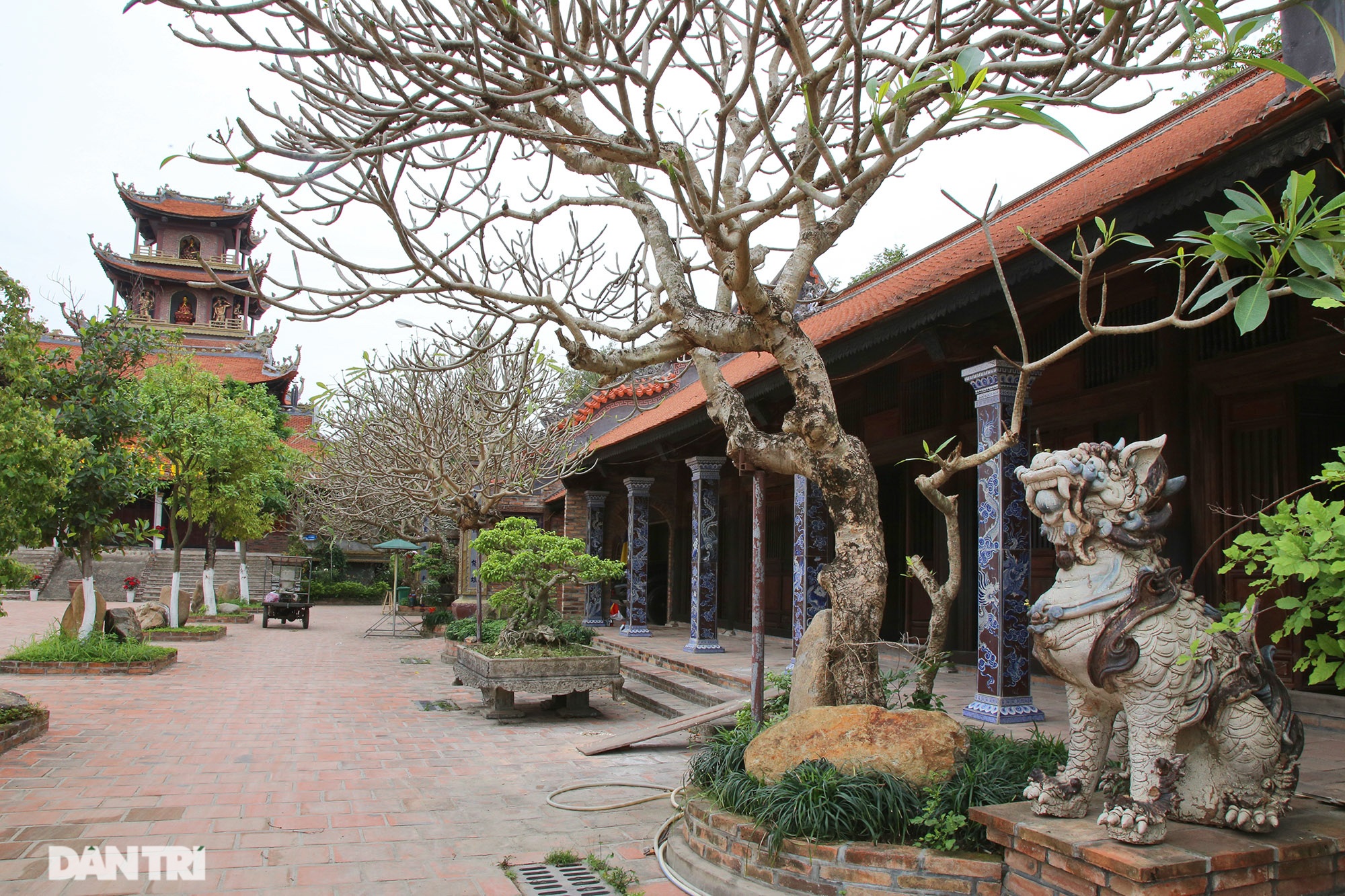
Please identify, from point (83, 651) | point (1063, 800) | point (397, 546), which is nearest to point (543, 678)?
point (1063, 800)

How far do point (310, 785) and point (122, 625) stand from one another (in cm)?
805

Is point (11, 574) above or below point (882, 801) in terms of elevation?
above

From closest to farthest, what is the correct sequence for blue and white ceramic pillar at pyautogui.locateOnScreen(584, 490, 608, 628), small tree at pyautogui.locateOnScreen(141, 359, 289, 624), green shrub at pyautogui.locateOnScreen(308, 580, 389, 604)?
small tree at pyautogui.locateOnScreen(141, 359, 289, 624)
blue and white ceramic pillar at pyautogui.locateOnScreen(584, 490, 608, 628)
green shrub at pyautogui.locateOnScreen(308, 580, 389, 604)

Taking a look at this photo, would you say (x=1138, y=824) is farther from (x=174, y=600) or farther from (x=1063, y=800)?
(x=174, y=600)

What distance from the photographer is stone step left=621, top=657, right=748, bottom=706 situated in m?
8.52

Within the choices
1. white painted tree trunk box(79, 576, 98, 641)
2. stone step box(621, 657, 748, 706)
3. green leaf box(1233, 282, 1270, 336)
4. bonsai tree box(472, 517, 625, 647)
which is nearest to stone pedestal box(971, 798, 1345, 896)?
green leaf box(1233, 282, 1270, 336)

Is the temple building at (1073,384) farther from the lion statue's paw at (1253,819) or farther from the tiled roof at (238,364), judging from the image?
the tiled roof at (238,364)

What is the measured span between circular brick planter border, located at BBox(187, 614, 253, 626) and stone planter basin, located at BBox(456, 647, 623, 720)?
12.6 m

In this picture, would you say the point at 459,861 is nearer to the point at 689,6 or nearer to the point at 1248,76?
the point at 689,6

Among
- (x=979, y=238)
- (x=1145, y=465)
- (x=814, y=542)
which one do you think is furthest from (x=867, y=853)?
(x=979, y=238)

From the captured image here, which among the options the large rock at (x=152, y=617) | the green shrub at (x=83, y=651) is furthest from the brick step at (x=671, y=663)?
the large rock at (x=152, y=617)

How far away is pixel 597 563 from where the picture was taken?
9188 mm

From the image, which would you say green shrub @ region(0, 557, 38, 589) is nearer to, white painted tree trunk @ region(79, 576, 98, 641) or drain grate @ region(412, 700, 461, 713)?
drain grate @ region(412, 700, 461, 713)

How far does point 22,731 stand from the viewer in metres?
6.59
